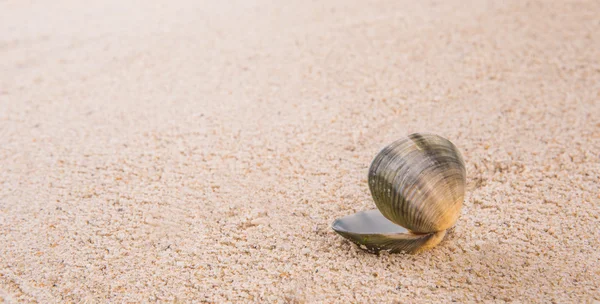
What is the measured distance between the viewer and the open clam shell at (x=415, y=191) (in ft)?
5.55

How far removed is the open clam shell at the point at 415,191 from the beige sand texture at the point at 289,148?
12cm

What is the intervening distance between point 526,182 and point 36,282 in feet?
7.10

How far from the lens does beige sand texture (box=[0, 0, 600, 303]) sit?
1.84m

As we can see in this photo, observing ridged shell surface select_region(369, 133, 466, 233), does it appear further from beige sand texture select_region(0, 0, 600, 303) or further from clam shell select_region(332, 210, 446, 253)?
beige sand texture select_region(0, 0, 600, 303)

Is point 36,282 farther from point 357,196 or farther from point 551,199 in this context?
point 551,199

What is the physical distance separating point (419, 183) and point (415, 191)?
3 centimetres

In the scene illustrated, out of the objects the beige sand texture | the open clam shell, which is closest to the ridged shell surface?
the open clam shell

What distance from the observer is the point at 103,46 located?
15.0 ft

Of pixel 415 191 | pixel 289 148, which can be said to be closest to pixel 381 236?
pixel 415 191

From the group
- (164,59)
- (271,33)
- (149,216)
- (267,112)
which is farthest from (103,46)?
(149,216)

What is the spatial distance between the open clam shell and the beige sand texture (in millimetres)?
124

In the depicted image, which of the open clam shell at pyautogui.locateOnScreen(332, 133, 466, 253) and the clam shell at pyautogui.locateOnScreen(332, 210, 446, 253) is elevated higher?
the open clam shell at pyautogui.locateOnScreen(332, 133, 466, 253)

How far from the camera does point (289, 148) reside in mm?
2795

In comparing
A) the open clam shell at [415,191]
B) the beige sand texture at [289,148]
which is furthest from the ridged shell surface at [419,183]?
the beige sand texture at [289,148]
